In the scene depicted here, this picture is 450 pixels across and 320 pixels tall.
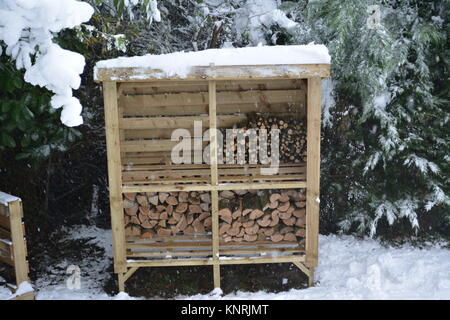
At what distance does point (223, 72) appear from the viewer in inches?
143

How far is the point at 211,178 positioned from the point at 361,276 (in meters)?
1.74

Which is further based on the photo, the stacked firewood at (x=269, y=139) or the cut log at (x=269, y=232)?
the cut log at (x=269, y=232)

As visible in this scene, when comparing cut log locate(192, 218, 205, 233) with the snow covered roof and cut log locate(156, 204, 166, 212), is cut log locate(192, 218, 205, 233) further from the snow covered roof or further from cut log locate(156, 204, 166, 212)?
the snow covered roof

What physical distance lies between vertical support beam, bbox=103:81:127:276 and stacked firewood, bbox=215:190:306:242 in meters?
A: 0.95

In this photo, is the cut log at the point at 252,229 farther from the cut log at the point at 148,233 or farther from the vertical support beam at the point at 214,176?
the cut log at the point at 148,233

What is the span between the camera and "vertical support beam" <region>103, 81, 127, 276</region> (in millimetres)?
3857

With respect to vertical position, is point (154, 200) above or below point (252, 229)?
above

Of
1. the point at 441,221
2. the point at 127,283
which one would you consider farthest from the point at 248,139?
the point at 441,221

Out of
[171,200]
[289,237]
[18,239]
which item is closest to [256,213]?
[289,237]

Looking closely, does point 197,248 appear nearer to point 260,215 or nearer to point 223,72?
point 260,215

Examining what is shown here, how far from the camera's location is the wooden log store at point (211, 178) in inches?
162

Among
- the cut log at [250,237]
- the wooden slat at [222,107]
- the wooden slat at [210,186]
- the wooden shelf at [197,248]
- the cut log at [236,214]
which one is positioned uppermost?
the wooden slat at [222,107]

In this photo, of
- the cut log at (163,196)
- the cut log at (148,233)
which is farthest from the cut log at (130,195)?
the cut log at (148,233)

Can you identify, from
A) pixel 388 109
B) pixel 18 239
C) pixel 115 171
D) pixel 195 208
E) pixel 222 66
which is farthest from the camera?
pixel 388 109
